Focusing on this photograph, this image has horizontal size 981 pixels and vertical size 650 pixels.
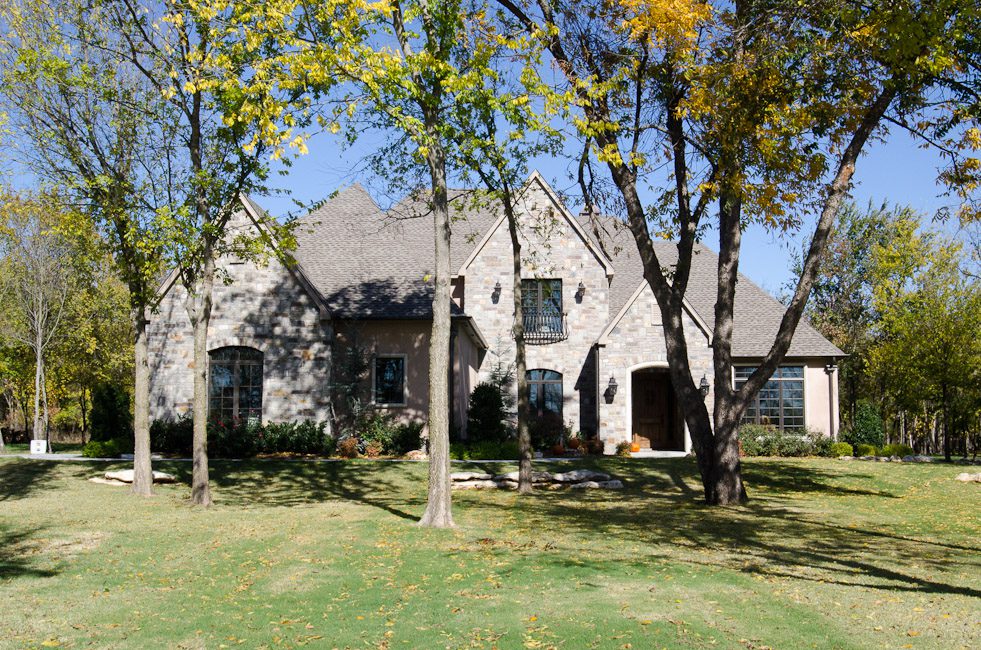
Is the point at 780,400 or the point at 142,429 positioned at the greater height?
the point at 780,400

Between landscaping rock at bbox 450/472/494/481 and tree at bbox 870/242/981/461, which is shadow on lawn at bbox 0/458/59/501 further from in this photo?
tree at bbox 870/242/981/461

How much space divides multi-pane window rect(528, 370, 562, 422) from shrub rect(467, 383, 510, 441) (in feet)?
8.72

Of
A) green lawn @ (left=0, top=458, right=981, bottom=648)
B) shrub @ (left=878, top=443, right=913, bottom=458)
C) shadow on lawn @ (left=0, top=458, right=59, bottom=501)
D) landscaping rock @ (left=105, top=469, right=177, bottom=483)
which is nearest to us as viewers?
green lawn @ (left=0, top=458, right=981, bottom=648)

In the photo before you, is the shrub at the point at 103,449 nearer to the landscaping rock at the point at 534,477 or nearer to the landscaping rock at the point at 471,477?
the landscaping rock at the point at 471,477

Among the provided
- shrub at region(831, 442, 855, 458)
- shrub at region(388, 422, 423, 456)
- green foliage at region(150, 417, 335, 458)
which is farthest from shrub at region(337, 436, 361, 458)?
shrub at region(831, 442, 855, 458)

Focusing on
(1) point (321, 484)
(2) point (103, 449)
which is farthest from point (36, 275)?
(1) point (321, 484)

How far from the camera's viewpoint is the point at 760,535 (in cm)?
1150

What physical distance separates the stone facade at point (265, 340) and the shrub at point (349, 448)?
1.10 m

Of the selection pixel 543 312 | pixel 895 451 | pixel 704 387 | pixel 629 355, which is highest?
pixel 543 312

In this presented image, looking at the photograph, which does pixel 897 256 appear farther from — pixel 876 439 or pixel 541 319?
pixel 541 319

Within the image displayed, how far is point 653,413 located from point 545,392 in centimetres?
377

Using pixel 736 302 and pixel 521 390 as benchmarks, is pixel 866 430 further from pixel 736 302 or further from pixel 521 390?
pixel 521 390

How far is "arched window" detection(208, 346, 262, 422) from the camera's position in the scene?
23.2 m

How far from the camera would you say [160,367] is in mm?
23266
